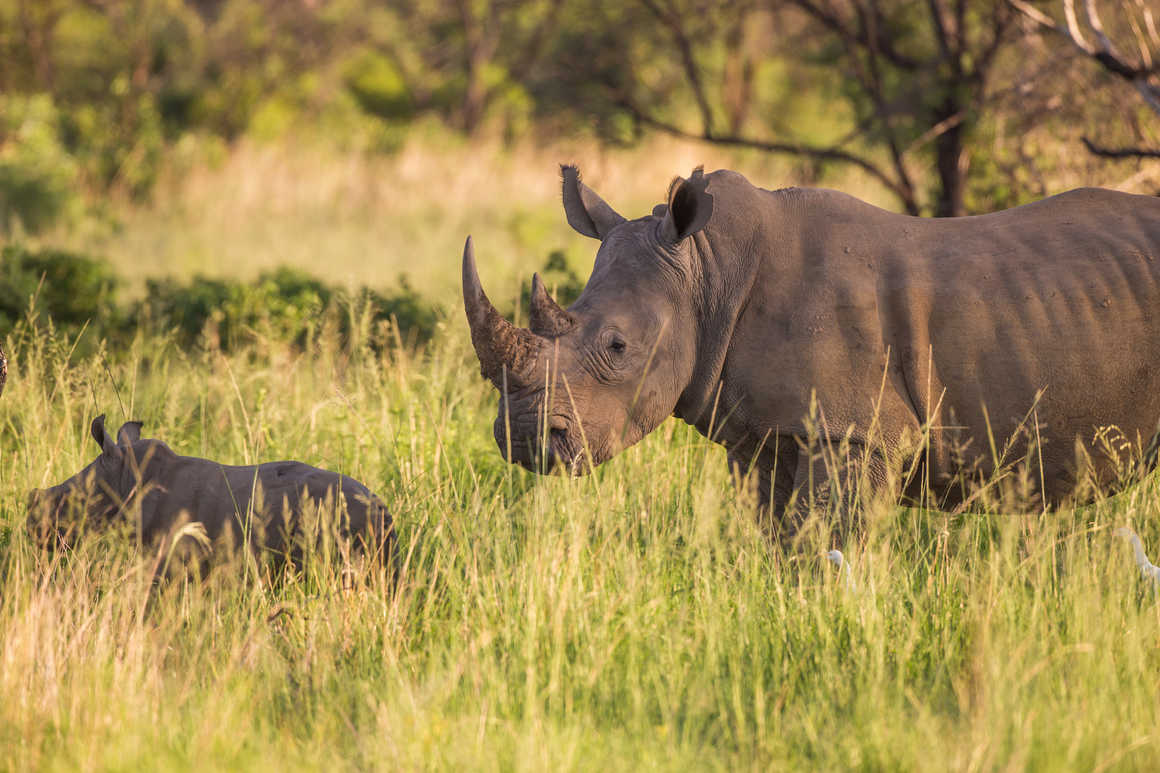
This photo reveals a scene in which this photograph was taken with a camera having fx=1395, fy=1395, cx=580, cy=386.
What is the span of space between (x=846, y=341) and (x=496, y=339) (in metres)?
1.12

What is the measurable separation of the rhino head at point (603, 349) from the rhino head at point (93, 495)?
4.57 feet

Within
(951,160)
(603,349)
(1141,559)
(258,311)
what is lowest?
(1141,559)

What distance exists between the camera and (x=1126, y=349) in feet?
14.9

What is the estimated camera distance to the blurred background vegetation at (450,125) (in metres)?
8.59

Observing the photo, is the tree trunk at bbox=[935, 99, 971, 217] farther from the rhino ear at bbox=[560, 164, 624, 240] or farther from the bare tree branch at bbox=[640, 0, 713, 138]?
the rhino ear at bbox=[560, 164, 624, 240]

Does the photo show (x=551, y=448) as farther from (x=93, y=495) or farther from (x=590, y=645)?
(x=93, y=495)

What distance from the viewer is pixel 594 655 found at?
3.91 metres

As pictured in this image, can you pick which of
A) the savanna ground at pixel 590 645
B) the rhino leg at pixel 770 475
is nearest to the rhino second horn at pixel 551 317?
the savanna ground at pixel 590 645

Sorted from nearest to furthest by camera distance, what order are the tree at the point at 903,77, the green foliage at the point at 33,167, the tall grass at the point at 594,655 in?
1. the tall grass at the point at 594,655
2. the tree at the point at 903,77
3. the green foliage at the point at 33,167

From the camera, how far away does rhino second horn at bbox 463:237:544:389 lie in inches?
168

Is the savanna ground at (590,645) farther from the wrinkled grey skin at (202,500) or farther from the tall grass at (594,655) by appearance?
the wrinkled grey skin at (202,500)

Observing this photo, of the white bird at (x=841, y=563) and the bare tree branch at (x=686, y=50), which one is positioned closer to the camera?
the white bird at (x=841, y=563)

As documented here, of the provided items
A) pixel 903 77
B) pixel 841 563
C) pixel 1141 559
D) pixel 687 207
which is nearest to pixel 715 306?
pixel 687 207

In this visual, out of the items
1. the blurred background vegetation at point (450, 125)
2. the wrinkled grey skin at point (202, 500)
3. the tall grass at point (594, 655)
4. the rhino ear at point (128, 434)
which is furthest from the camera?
the blurred background vegetation at point (450, 125)
